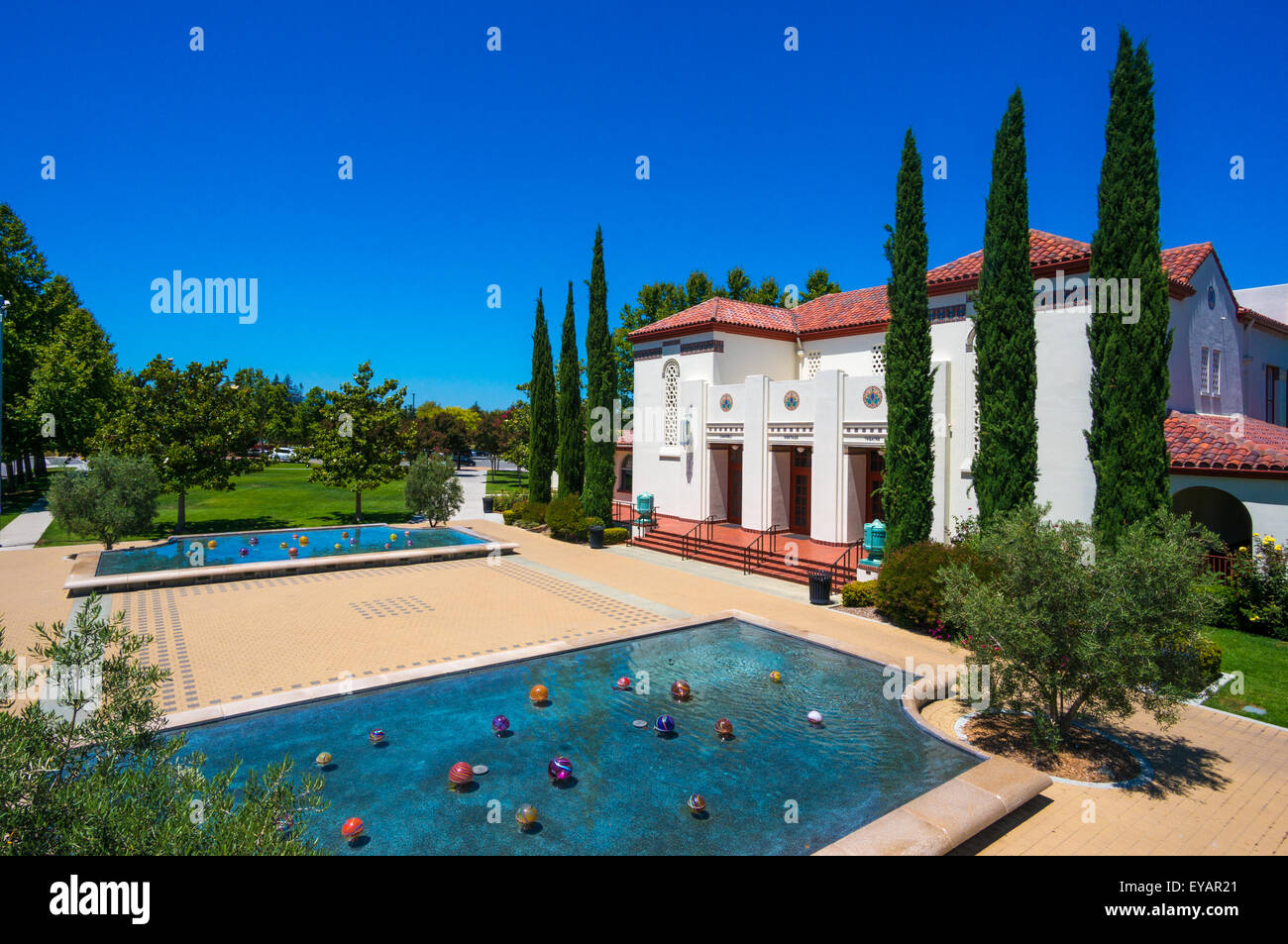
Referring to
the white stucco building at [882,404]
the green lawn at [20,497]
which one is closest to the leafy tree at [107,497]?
the green lawn at [20,497]

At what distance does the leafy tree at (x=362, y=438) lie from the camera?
29984 millimetres

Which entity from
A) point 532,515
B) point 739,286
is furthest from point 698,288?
point 532,515

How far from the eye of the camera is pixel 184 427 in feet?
85.8

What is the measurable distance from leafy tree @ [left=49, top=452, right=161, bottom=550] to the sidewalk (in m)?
5.52

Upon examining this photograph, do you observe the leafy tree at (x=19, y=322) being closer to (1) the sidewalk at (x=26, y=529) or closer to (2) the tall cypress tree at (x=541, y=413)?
(1) the sidewalk at (x=26, y=529)

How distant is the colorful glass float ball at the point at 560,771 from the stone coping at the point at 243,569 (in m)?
15.2

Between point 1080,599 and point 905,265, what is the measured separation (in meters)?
12.8

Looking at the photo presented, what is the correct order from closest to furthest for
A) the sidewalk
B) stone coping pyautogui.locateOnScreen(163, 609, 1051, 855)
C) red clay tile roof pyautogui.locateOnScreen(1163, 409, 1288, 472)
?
stone coping pyautogui.locateOnScreen(163, 609, 1051, 855) < red clay tile roof pyautogui.locateOnScreen(1163, 409, 1288, 472) < the sidewalk

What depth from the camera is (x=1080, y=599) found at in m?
7.83

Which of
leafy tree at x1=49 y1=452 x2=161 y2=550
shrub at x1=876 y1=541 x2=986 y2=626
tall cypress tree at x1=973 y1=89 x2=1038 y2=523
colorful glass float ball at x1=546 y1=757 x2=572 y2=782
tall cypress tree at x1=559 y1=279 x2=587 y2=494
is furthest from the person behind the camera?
tall cypress tree at x1=559 y1=279 x2=587 y2=494

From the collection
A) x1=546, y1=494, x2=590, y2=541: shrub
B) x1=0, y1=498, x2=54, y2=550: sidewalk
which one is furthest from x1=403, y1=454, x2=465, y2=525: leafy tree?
x1=0, y1=498, x2=54, y2=550: sidewalk

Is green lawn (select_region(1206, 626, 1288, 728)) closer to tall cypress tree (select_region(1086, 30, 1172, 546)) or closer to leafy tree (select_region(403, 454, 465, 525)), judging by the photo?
tall cypress tree (select_region(1086, 30, 1172, 546))

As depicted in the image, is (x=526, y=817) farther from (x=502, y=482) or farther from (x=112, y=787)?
(x=502, y=482)

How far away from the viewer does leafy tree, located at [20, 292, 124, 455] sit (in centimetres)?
3322
